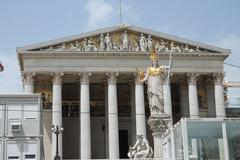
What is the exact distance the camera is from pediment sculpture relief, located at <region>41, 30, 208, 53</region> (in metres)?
58.2

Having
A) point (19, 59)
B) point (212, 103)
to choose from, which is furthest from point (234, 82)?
point (19, 59)

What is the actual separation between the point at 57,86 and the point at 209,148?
3688cm

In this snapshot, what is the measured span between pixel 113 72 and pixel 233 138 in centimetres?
3703

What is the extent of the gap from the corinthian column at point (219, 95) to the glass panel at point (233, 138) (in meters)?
36.4

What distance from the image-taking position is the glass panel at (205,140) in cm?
2123

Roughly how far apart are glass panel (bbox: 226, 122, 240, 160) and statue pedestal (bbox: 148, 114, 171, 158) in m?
3.12

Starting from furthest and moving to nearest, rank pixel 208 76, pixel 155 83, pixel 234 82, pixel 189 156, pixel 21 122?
1. pixel 234 82
2. pixel 208 76
3. pixel 21 122
4. pixel 155 83
5. pixel 189 156

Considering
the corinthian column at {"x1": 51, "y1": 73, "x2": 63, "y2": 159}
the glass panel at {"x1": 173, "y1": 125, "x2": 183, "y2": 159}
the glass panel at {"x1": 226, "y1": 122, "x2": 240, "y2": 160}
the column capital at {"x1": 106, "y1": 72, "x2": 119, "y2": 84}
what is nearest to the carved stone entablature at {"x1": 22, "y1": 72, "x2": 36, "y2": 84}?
the corinthian column at {"x1": 51, "y1": 73, "x2": 63, "y2": 159}

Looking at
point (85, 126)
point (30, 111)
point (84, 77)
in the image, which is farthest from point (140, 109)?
point (30, 111)

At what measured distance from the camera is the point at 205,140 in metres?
21.3

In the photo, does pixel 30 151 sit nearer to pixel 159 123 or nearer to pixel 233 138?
pixel 159 123

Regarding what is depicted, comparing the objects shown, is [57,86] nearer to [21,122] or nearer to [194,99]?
[194,99]

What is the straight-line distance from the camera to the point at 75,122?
64062 millimetres

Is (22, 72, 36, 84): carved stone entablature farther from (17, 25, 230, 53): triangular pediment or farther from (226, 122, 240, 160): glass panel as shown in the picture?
(226, 122, 240, 160): glass panel
